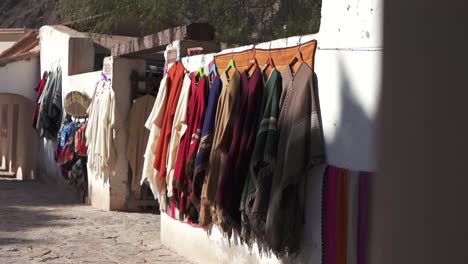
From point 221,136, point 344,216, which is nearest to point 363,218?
point 344,216

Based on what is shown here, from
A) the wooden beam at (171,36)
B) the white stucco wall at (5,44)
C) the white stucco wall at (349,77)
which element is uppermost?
the white stucco wall at (5,44)

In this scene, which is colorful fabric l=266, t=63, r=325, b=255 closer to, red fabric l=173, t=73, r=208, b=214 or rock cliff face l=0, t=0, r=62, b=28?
red fabric l=173, t=73, r=208, b=214

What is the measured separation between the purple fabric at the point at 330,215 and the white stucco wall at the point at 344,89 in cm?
10

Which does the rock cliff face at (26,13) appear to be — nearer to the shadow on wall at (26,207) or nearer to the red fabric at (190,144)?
the shadow on wall at (26,207)

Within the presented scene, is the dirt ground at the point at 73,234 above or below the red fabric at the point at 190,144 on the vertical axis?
below

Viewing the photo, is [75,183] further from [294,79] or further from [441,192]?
[441,192]

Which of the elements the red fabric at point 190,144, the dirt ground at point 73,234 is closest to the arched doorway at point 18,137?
the dirt ground at point 73,234

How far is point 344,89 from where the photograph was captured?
4734 millimetres

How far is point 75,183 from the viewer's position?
12.8 meters

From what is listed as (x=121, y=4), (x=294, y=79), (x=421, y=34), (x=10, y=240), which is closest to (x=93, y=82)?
(x=121, y=4)

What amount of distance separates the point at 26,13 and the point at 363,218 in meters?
32.3

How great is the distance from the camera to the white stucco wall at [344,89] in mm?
4473

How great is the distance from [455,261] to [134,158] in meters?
10.1

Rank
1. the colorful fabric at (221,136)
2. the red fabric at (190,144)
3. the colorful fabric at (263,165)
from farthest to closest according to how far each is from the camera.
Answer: the red fabric at (190,144) → the colorful fabric at (221,136) → the colorful fabric at (263,165)
